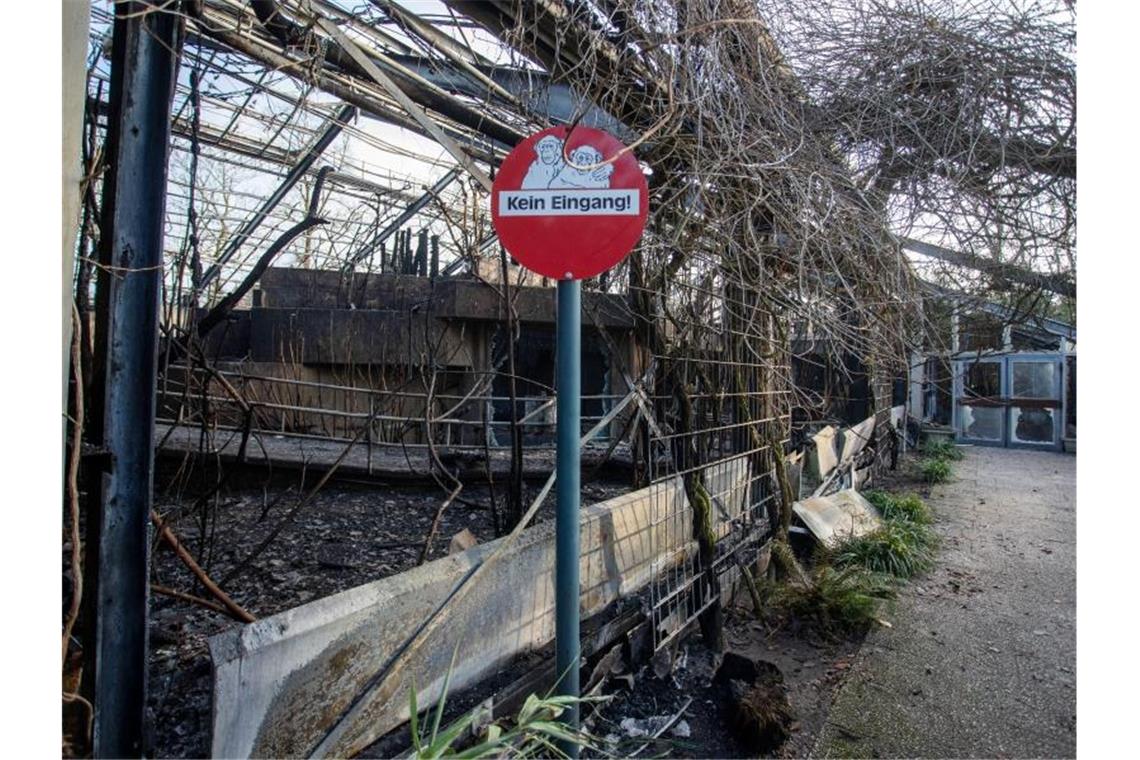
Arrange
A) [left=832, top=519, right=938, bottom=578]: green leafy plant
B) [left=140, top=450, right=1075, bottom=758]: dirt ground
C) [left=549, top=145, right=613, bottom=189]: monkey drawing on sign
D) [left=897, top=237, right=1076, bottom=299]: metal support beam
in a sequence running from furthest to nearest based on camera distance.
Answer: [left=832, top=519, right=938, bottom=578]: green leafy plant, [left=897, top=237, right=1076, bottom=299]: metal support beam, [left=140, top=450, right=1075, bottom=758]: dirt ground, [left=549, top=145, right=613, bottom=189]: monkey drawing on sign

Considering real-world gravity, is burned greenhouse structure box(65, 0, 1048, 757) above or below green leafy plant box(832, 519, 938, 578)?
above

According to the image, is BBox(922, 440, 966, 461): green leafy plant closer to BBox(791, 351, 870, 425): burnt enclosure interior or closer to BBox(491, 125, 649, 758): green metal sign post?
BBox(791, 351, 870, 425): burnt enclosure interior

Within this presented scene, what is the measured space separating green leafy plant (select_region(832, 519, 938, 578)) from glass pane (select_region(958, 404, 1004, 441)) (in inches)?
395

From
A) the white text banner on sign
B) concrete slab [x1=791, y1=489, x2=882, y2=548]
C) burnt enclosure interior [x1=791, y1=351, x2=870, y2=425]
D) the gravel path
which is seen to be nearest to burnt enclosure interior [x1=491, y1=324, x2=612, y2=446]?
burnt enclosure interior [x1=791, y1=351, x2=870, y2=425]

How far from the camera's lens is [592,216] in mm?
1873

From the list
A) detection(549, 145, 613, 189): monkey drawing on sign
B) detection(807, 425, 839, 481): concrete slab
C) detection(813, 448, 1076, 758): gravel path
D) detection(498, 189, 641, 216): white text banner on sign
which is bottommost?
detection(813, 448, 1076, 758): gravel path

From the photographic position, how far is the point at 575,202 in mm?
1883

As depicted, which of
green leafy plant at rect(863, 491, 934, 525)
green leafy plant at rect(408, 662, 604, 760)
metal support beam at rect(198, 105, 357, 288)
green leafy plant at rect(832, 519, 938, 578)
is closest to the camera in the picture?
green leafy plant at rect(408, 662, 604, 760)

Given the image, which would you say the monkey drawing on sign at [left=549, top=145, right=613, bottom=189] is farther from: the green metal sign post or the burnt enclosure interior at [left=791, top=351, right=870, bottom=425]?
the burnt enclosure interior at [left=791, top=351, right=870, bottom=425]

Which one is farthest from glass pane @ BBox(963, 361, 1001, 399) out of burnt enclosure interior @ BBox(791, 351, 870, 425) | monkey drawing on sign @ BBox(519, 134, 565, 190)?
monkey drawing on sign @ BBox(519, 134, 565, 190)

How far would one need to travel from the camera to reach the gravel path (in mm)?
2805

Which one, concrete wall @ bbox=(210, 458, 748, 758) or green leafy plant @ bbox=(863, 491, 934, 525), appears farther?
green leafy plant @ bbox=(863, 491, 934, 525)

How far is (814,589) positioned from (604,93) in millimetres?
3326

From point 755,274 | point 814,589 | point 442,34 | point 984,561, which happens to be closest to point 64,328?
point 442,34
